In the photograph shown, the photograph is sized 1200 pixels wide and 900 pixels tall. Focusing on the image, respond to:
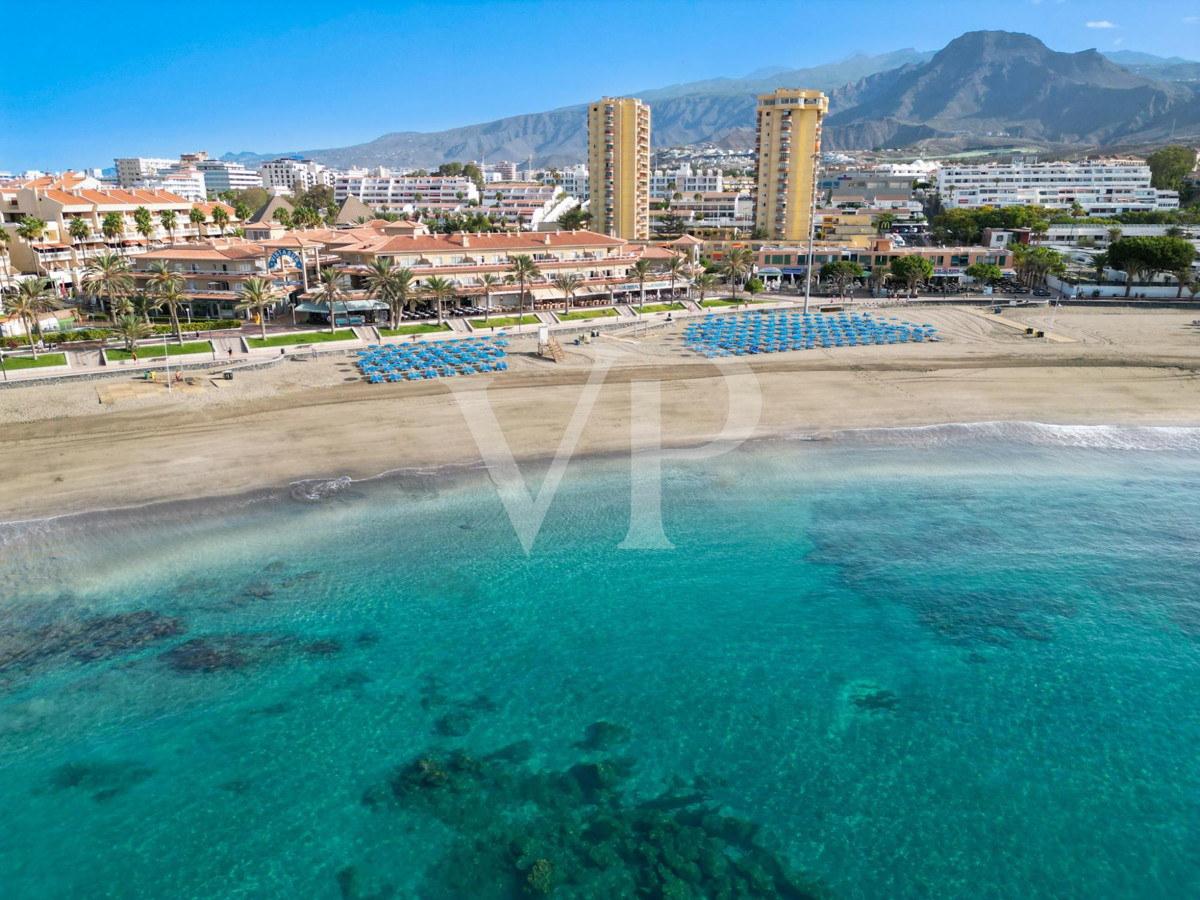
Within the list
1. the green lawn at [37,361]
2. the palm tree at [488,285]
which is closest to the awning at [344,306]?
the palm tree at [488,285]

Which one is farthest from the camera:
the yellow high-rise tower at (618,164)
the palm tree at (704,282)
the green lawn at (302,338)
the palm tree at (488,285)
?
the yellow high-rise tower at (618,164)

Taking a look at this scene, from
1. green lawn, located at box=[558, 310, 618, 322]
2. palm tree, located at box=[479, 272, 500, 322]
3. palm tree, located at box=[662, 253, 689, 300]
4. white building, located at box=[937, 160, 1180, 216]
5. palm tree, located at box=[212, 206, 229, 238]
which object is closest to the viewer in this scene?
palm tree, located at box=[479, 272, 500, 322]

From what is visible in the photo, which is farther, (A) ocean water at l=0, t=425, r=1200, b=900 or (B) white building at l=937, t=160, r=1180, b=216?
(B) white building at l=937, t=160, r=1180, b=216

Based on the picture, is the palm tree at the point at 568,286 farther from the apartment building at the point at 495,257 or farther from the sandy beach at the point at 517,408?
the sandy beach at the point at 517,408

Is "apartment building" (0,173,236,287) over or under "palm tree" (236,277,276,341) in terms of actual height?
over

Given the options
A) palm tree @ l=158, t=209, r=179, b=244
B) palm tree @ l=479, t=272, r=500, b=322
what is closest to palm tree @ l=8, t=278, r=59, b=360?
palm tree @ l=479, t=272, r=500, b=322

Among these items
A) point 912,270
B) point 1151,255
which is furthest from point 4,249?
point 1151,255

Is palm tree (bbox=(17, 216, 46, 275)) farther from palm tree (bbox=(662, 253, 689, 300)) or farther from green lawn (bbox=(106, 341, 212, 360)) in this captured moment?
palm tree (bbox=(662, 253, 689, 300))
